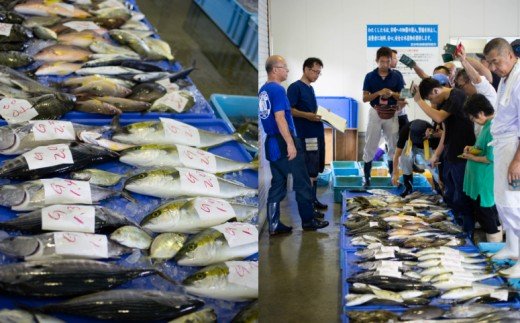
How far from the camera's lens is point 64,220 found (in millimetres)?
1015

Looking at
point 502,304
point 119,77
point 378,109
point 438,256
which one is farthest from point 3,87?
point 378,109

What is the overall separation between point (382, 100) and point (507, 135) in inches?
118

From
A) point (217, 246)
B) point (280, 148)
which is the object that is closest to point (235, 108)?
point (217, 246)

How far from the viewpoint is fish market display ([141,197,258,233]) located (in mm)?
1123

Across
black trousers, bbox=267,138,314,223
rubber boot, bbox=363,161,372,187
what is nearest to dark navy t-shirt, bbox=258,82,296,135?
black trousers, bbox=267,138,314,223

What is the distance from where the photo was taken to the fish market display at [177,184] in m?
1.18

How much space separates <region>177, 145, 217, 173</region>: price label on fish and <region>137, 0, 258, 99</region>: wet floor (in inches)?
6.2

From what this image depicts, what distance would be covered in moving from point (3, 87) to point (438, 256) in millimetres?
2512

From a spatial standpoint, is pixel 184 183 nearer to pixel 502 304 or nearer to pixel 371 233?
pixel 502 304

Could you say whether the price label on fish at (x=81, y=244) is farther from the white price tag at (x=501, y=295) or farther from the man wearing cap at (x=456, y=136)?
the man wearing cap at (x=456, y=136)

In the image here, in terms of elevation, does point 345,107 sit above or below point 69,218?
above

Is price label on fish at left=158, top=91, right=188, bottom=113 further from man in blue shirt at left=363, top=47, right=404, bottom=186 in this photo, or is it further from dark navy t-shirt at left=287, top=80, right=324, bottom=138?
man in blue shirt at left=363, top=47, right=404, bottom=186

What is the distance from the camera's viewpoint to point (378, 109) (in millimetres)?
6438

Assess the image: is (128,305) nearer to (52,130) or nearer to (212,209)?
(212,209)
